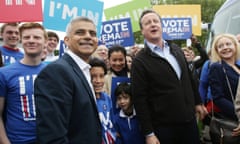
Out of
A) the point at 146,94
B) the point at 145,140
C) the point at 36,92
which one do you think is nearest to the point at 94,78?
the point at 146,94

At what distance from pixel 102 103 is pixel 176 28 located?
4.24 metres

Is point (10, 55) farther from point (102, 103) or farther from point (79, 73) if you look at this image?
point (79, 73)

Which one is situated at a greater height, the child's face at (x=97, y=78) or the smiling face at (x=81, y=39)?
the smiling face at (x=81, y=39)

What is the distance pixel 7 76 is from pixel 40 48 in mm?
364

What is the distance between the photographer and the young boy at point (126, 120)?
10.9 ft

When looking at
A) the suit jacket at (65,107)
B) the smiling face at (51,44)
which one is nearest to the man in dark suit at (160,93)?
the suit jacket at (65,107)

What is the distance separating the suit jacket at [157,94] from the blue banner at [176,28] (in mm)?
3771

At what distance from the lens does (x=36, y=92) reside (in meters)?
1.94

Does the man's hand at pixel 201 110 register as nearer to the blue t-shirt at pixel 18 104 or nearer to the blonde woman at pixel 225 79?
the blonde woman at pixel 225 79

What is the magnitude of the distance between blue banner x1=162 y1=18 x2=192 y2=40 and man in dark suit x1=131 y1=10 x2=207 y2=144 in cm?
368

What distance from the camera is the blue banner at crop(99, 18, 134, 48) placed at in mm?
6238

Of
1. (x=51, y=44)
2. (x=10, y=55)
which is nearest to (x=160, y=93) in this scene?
(x=10, y=55)

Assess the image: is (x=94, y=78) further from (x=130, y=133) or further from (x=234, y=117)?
(x=234, y=117)

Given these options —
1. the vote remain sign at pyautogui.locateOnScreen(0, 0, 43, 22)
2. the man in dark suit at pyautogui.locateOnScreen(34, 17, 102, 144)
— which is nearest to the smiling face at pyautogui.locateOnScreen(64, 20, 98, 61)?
the man in dark suit at pyautogui.locateOnScreen(34, 17, 102, 144)
